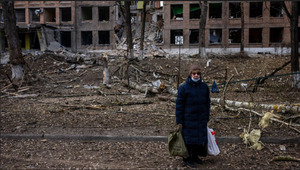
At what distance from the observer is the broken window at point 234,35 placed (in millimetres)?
41875

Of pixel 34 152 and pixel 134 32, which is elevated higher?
pixel 134 32

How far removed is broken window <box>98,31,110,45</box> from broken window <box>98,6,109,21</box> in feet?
8.73

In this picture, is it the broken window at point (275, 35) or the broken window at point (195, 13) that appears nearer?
the broken window at point (275, 35)

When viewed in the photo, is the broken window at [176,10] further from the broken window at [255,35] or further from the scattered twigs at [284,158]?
the scattered twigs at [284,158]

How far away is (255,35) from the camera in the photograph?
4219cm

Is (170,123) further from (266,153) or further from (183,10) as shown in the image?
(183,10)

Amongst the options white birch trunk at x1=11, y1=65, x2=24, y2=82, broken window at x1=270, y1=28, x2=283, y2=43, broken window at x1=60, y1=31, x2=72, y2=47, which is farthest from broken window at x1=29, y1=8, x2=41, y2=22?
broken window at x1=270, y1=28, x2=283, y2=43

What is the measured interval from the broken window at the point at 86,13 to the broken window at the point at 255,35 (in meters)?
26.0

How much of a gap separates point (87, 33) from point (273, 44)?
28.7 m

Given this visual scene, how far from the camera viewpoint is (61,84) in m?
17.9

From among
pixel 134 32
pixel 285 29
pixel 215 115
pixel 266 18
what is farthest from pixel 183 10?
pixel 215 115

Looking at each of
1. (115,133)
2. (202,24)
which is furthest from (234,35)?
(115,133)

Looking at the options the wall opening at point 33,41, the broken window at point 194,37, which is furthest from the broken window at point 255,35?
the wall opening at point 33,41

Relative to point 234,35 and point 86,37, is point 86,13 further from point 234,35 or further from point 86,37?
point 234,35
